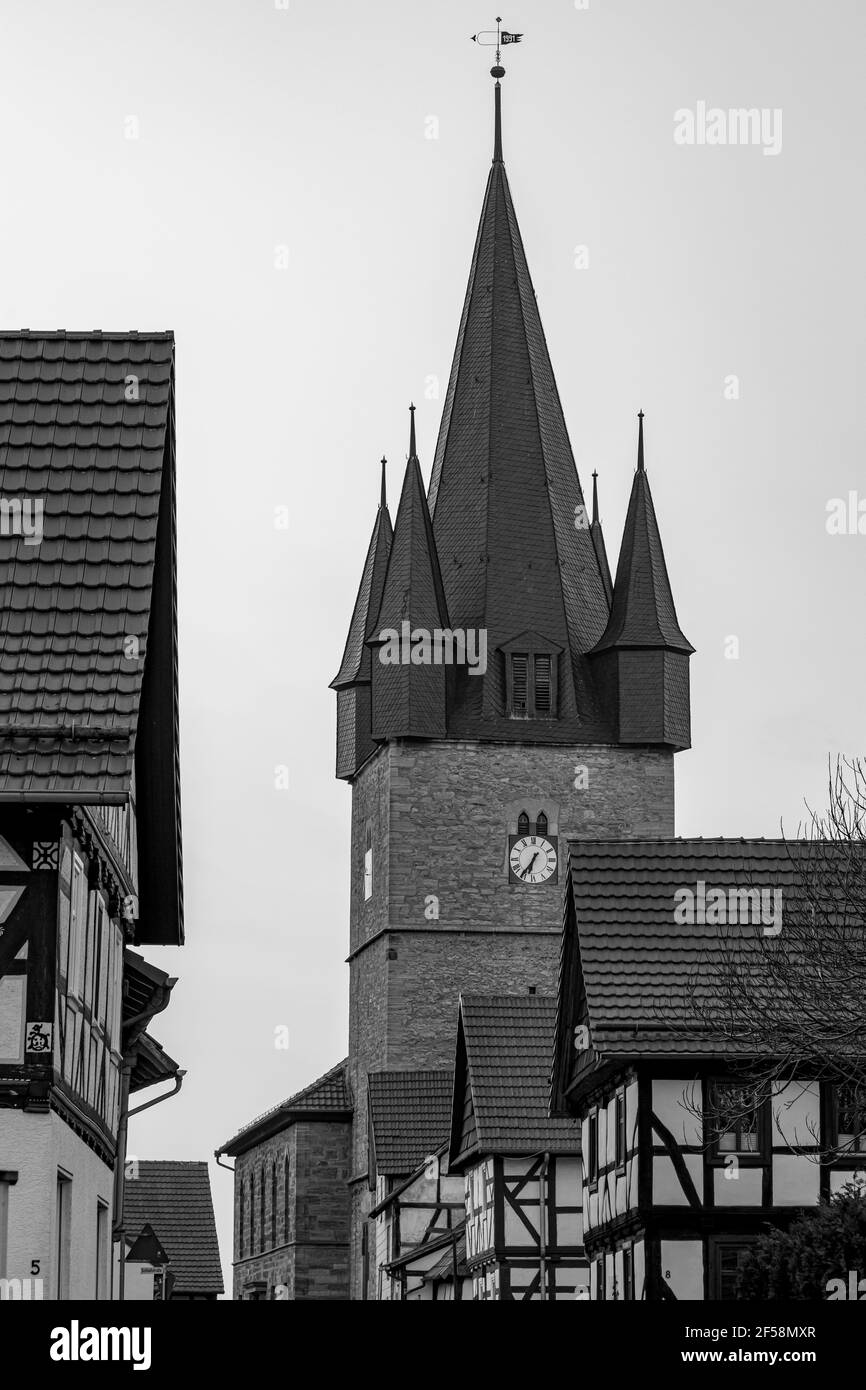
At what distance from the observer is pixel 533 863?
64.5 metres

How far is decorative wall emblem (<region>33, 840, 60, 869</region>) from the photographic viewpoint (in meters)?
15.1

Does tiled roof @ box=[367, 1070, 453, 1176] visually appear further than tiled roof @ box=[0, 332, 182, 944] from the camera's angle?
Yes

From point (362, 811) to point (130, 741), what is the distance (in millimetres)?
55120

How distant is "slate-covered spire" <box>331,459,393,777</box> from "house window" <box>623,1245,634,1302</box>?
4220cm

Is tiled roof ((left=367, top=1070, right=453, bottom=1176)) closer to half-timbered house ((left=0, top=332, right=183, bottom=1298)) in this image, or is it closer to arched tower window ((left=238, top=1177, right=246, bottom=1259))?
arched tower window ((left=238, top=1177, right=246, bottom=1259))

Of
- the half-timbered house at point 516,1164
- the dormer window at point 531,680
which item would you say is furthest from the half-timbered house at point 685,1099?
the dormer window at point 531,680

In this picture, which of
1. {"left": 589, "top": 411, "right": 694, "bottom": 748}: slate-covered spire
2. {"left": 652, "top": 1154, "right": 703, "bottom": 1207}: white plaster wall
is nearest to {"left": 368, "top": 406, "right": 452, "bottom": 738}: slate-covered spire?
{"left": 589, "top": 411, "right": 694, "bottom": 748}: slate-covered spire

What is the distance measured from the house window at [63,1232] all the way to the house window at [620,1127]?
33.1ft

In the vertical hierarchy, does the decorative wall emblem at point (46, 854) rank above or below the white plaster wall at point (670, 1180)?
above

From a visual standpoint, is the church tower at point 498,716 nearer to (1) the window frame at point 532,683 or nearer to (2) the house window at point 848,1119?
(1) the window frame at point 532,683

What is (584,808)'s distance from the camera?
64.9 m

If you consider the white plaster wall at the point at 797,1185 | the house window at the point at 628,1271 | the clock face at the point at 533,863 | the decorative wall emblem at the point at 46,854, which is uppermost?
the clock face at the point at 533,863

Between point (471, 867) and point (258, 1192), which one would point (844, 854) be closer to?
point (471, 867)

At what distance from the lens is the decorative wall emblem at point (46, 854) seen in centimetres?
1510
